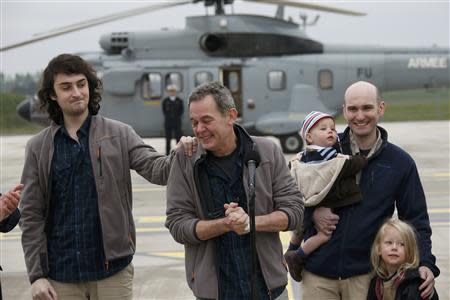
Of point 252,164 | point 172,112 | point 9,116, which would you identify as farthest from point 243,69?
point 9,116

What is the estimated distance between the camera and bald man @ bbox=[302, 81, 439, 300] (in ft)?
12.2

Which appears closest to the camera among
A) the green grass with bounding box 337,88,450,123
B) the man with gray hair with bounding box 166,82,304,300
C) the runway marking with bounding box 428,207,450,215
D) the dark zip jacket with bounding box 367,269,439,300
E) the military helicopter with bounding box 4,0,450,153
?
the man with gray hair with bounding box 166,82,304,300

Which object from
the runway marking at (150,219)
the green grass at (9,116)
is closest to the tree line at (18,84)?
the green grass at (9,116)

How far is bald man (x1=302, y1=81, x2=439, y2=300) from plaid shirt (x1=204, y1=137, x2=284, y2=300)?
0.51 metres

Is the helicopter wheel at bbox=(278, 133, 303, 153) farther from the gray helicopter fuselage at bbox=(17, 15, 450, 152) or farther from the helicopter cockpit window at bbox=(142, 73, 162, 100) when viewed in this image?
the helicopter cockpit window at bbox=(142, 73, 162, 100)

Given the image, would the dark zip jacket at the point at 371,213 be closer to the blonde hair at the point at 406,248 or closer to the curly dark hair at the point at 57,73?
the blonde hair at the point at 406,248

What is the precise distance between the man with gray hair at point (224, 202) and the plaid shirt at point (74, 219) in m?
0.47

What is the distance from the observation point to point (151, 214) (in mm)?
11086

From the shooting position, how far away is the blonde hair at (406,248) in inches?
143

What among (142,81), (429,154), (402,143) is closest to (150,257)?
(142,81)

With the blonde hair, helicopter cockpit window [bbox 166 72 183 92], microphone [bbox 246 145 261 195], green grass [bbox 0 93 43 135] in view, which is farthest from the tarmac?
green grass [bbox 0 93 43 135]

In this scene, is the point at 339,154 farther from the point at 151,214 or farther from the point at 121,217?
the point at 151,214

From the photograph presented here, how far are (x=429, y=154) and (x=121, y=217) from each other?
15.2 m

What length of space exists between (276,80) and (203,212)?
13618 millimetres
